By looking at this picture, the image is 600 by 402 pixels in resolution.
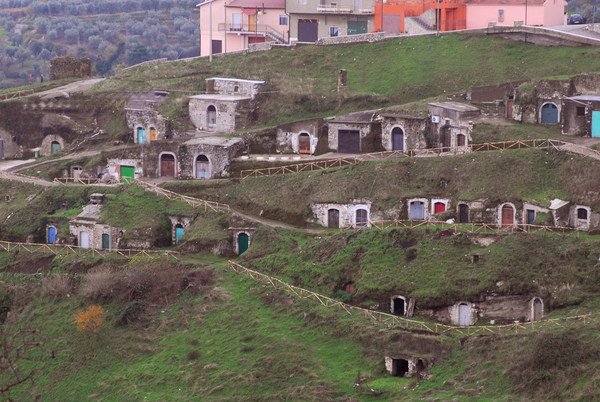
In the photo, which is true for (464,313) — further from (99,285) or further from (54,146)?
(54,146)

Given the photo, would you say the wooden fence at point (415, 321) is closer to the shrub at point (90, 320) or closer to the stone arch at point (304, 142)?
the shrub at point (90, 320)

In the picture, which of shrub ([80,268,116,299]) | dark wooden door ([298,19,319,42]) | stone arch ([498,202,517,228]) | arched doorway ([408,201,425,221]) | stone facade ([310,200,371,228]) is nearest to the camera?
stone arch ([498,202,517,228])

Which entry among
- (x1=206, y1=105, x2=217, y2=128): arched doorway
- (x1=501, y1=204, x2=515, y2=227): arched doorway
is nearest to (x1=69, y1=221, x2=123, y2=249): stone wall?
(x1=206, y1=105, x2=217, y2=128): arched doorway

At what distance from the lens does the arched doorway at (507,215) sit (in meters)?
78.8

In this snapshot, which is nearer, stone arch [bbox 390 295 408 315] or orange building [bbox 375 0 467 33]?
stone arch [bbox 390 295 408 315]

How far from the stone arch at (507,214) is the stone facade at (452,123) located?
301 inches

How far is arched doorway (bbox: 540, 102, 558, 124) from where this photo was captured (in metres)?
87.2

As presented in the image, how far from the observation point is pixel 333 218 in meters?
83.3

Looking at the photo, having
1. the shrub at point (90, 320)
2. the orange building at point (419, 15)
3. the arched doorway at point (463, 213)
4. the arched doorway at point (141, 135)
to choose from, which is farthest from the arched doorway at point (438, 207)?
the orange building at point (419, 15)

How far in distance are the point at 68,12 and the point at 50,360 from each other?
419 feet

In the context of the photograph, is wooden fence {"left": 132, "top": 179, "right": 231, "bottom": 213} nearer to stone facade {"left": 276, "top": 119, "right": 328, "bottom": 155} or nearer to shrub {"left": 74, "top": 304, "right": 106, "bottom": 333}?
stone facade {"left": 276, "top": 119, "right": 328, "bottom": 155}

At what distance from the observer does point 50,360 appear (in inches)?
3000

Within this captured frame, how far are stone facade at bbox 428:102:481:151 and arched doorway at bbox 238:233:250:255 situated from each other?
37.7ft

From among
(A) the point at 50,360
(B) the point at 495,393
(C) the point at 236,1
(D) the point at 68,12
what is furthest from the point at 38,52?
(B) the point at 495,393
